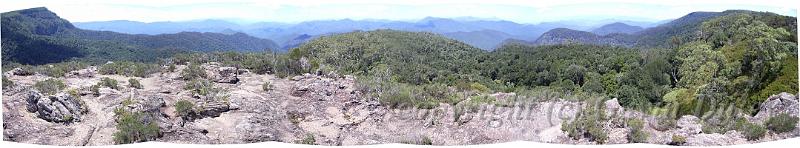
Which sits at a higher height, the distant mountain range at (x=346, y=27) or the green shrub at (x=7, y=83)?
the distant mountain range at (x=346, y=27)

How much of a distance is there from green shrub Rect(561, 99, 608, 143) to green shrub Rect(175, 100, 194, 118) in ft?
15.2

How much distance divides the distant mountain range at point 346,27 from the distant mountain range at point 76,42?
662 mm

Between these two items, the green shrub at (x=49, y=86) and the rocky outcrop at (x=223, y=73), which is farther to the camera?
the rocky outcrop at (x=223, y=73)

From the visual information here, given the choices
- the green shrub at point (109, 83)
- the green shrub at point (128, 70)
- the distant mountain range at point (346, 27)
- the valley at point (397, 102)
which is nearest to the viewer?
the valley at point (397, 102)

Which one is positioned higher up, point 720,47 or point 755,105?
point 720,47

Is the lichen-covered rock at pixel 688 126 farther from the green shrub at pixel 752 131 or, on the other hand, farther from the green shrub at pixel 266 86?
the green shrub at pixel 266 86

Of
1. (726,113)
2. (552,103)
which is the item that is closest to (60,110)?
(552,103)

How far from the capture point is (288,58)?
11.6 meters

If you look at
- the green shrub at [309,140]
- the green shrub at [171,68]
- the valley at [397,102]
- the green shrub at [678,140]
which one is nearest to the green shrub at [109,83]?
the valley at [397,102]

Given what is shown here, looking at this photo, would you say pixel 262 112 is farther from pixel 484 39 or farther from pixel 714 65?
pixel 484 39

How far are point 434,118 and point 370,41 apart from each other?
42.6 feet

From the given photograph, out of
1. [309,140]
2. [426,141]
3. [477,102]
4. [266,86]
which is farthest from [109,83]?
[477,102]

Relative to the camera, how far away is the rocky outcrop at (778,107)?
690 cm

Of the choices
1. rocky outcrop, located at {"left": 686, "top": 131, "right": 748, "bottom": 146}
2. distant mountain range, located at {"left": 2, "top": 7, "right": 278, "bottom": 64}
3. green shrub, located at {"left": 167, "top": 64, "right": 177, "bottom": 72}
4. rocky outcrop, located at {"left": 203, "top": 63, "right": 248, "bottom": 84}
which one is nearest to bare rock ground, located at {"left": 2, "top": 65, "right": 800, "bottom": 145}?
rocky outcrop, located at {"left": 686, "top": 131, "right": 748, "bottom": 146}
